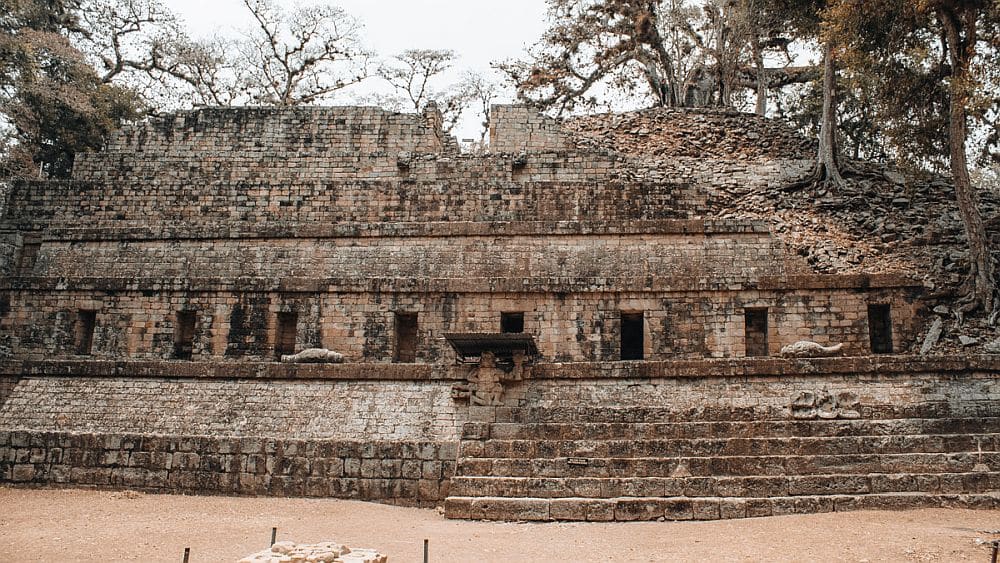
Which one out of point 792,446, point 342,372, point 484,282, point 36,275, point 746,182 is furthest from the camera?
point 746,182

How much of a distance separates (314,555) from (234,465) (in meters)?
4.37

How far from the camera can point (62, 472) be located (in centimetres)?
1081

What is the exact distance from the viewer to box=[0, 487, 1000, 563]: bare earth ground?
7289 millimetres

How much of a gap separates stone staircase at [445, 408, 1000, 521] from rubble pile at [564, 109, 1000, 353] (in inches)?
147

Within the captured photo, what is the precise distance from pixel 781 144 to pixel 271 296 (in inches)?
498

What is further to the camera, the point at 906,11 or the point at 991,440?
the point at 906,11

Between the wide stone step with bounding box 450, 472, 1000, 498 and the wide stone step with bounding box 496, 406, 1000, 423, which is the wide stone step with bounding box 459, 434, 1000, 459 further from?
the wide stone step with bounding box 496, 406, 1000, 423

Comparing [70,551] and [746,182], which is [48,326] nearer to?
[70,551]

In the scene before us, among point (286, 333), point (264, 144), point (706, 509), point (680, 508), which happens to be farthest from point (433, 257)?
point (706, 509)

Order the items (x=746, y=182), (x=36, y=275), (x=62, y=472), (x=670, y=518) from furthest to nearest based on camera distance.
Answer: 1. (x=746, y=182)
2. (x=36, y=275)
3. (x=62, y=472)
4. (x=670, y=518)

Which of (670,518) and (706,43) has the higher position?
(706,43)

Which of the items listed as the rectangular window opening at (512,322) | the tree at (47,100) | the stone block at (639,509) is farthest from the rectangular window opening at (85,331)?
the stone block at (639,509)

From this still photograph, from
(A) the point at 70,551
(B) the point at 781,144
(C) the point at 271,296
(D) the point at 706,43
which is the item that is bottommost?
(A) the point at 70,551

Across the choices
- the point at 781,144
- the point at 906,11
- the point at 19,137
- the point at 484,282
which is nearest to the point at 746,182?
the point at 781,144
